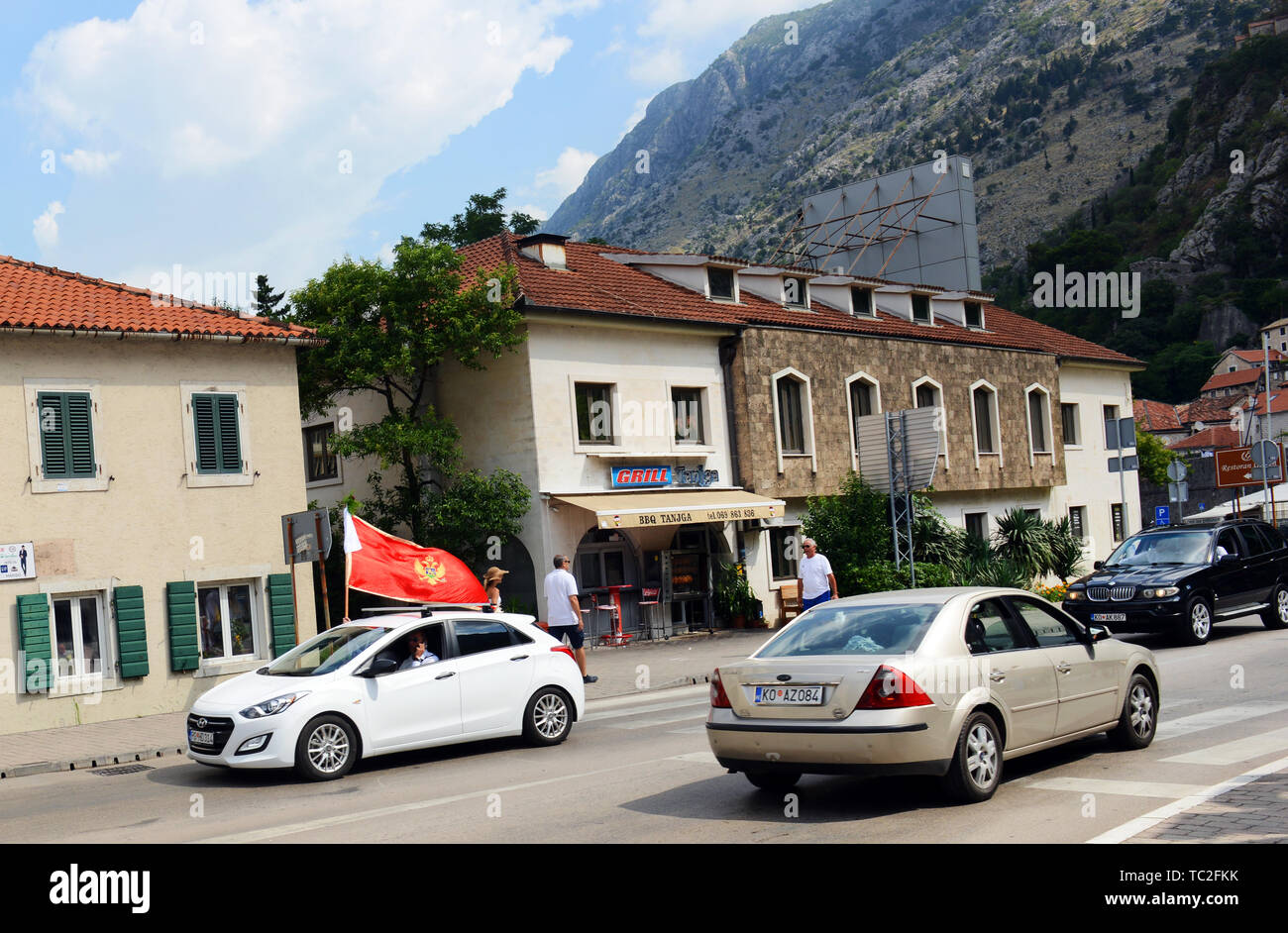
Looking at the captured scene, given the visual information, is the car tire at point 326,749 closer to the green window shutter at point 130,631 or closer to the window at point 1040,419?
the green window shutter at point 130,631

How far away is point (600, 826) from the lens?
26.2 feet

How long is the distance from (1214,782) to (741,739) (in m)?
3.32

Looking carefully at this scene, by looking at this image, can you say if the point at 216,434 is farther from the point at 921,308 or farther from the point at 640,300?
the point at 921,308

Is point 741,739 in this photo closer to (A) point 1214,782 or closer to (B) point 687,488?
(A) point 1214,782

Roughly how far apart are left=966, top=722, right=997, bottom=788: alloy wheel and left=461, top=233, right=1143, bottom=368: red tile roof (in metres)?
17.4

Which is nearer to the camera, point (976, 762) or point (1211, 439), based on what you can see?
point (976, 762)

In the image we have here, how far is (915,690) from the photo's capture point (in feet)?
25.2

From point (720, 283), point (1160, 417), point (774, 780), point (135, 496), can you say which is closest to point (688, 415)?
point (720, 283)

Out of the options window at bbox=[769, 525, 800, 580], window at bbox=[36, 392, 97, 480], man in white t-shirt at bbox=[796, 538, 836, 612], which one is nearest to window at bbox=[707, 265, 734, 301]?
window at bbox=[769, 525, 800, 580]

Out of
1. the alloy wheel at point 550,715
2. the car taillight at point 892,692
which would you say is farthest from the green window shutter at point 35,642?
the car taillight at point 892,692

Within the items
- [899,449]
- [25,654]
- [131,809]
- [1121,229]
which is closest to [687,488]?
[899,449]

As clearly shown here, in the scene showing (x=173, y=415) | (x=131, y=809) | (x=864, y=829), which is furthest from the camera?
(x=173, y=415)

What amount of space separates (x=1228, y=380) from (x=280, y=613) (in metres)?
123

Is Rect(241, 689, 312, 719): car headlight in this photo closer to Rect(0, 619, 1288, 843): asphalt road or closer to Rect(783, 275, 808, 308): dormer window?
Rect(0, 619, 1288, 843): asphalt road
